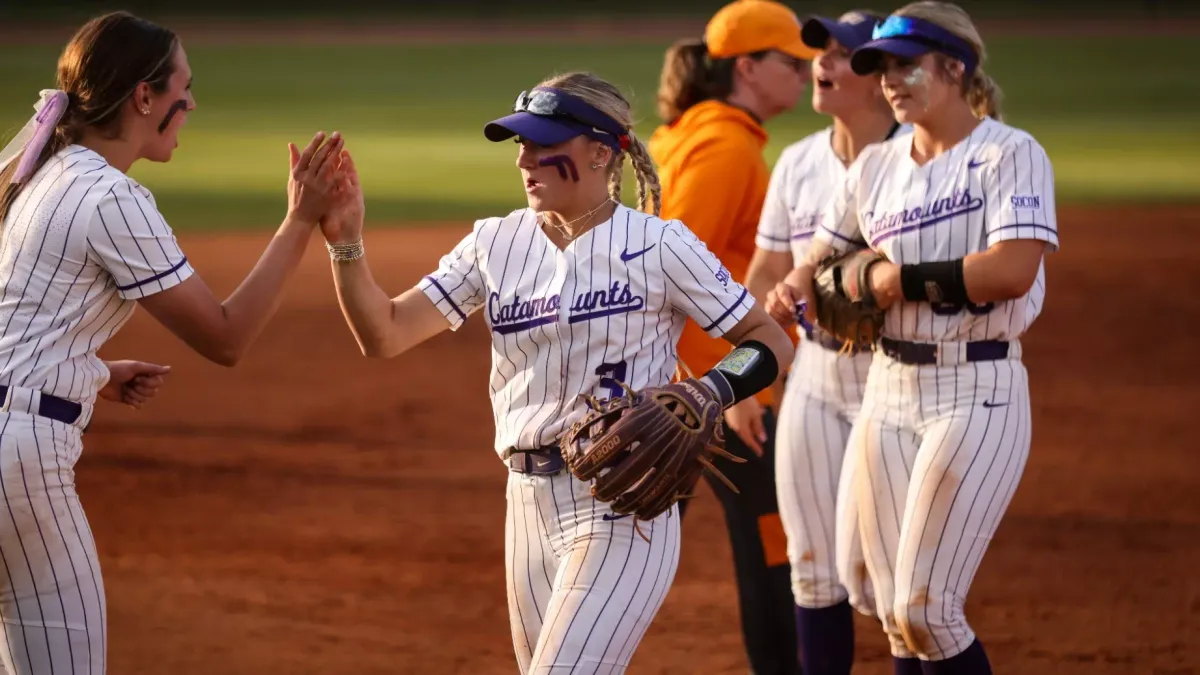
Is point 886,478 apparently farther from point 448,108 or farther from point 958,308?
point 448,108

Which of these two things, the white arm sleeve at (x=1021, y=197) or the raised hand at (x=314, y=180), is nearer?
the raised hand at (x=314, y=180)

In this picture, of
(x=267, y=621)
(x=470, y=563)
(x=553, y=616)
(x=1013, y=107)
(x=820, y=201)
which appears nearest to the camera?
(x=553, y=616)

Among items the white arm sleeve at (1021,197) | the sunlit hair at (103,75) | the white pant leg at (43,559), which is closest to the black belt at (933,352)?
the white arm sleeve at (1021,197)

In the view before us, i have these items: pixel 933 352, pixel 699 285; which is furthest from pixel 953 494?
pixel 699 285

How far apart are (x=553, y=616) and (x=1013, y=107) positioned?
22.6m

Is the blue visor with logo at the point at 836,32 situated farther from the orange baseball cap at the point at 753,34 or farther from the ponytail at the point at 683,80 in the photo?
the ponytail at the point at 683,80

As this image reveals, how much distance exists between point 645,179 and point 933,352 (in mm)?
897

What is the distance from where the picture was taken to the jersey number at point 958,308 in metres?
3.66

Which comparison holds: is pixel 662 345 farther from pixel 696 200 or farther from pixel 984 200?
pixel 696 200

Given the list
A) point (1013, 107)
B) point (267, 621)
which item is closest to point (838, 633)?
point (267, 621)

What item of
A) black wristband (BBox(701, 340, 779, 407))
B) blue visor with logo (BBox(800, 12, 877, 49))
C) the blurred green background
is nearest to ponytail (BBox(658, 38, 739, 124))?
blue visor with logo (BBox(800, 12, 877, 49))

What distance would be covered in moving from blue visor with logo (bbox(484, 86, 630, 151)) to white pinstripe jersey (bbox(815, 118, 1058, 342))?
1.00 meters

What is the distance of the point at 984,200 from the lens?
367 cm

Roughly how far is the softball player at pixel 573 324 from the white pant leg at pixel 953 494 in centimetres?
73
